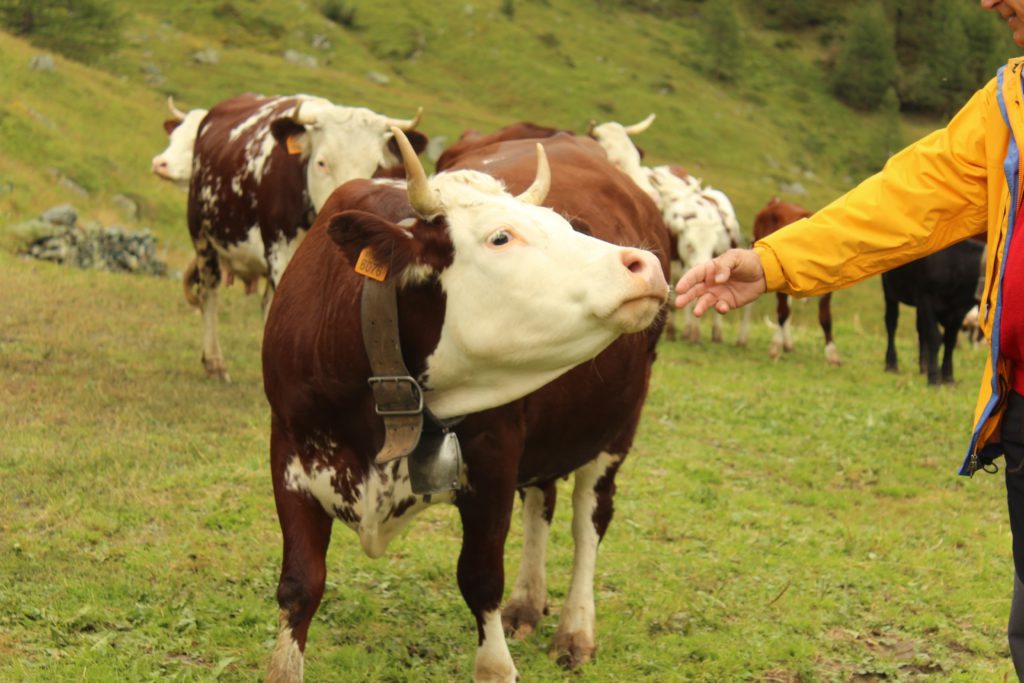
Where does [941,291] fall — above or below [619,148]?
below

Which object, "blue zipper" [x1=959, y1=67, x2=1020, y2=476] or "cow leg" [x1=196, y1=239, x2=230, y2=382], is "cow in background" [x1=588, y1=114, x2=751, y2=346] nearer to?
"cow leg" [x1=196, y1=239, x2=230, y2=382]

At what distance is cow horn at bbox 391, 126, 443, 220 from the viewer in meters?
3.76

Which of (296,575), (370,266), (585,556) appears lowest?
(585,556)

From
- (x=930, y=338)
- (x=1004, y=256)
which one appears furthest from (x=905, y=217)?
(x=930, y=338)

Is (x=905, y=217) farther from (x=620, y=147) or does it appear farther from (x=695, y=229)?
(x=695, y=229)

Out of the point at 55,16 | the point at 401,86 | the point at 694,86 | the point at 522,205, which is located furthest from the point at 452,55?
the point at 522,205

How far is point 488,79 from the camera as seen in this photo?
6350cm

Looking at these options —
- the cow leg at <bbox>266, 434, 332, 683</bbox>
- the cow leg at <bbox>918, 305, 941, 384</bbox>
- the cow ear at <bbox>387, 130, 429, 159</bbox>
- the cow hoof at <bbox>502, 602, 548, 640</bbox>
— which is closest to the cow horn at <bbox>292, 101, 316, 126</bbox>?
the cow ear at <bbox>387, 130, 429, 159</bbox>

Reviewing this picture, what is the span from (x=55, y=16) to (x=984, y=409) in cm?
4248

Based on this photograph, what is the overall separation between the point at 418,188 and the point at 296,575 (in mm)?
1445

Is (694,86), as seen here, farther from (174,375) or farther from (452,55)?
(174,375)

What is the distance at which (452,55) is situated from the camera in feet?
215

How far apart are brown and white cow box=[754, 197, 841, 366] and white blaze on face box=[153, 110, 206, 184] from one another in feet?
23.4

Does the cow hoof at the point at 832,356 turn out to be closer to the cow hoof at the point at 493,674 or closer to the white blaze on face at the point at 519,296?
the cow hoof at the point at 493,674
